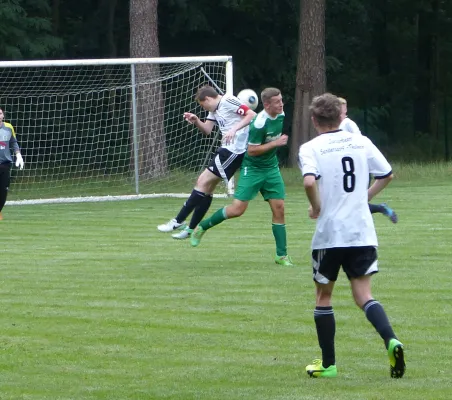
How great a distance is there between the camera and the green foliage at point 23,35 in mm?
30547

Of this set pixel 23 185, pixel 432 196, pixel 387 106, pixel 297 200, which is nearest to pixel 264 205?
pixel 297 200

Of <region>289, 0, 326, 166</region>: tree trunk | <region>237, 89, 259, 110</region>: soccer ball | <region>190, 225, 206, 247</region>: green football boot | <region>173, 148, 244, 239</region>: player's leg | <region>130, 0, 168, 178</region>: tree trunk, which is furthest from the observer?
<region>289, 0, 326, 166</region>: tree trunk

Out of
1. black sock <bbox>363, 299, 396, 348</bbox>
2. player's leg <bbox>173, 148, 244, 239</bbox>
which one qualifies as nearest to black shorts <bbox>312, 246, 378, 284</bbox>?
black sock <bbox>363, 299, 396, 348</bbox>

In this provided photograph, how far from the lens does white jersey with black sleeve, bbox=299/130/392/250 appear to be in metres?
6.82

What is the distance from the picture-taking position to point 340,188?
683cm

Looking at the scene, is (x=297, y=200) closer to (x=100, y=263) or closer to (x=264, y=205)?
(x=264, y=205)

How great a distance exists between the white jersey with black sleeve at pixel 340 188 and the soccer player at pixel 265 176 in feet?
16.1

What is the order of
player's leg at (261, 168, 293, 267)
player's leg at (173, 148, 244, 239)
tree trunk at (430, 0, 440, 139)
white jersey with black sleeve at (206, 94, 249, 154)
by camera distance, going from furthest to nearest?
tree trunk at (430, 0, 440, 139)
white jersey with black sleeve at (206, 94, 249, 154)
player's leg at (173, 148, 244, 239)
player's leg at (261, 168, 293, 267)

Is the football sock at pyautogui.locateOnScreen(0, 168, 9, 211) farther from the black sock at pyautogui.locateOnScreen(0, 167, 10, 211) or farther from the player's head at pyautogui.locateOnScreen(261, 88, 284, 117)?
the player's head at pyautogui.locateOnScreen(261, 88, 284, 117)

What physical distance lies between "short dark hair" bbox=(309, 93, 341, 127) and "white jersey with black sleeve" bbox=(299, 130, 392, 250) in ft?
0.28

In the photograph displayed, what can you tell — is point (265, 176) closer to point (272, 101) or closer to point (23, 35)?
point (272, 101)

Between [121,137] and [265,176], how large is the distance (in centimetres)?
1292

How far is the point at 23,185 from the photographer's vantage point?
23.7 meters

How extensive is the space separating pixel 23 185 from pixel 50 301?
1391 centimetres
